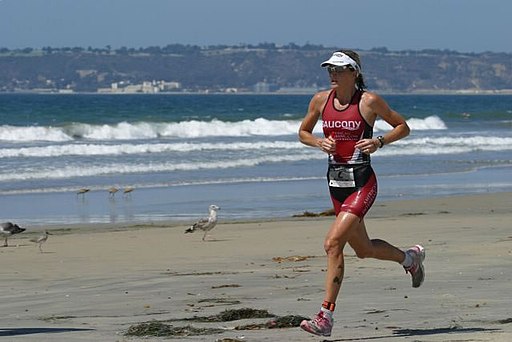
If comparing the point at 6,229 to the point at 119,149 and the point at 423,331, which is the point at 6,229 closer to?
the point at 423,331

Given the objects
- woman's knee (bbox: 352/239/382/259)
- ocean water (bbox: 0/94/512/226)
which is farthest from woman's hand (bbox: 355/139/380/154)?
ocean water (bbox: 0/94/512/226)

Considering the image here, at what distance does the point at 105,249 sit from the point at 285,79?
524ft

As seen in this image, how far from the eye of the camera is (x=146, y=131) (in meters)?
→ 54.2

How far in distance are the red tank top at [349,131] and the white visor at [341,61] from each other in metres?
0.19

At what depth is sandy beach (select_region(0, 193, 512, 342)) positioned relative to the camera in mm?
7430

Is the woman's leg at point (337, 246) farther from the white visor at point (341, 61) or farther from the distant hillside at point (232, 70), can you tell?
the distant hillside at point (232, 70)

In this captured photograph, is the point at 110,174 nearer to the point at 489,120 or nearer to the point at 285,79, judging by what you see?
the point at 489,120

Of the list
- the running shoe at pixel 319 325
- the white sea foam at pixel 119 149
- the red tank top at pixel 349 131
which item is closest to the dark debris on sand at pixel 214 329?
the running shoe at pixel 319 325

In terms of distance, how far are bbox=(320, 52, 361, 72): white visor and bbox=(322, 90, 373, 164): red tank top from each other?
7.5 inches

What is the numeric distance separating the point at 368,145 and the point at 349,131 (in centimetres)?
16

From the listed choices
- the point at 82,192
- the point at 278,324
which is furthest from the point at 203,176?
the point at 278,324

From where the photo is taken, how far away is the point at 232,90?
168 meters

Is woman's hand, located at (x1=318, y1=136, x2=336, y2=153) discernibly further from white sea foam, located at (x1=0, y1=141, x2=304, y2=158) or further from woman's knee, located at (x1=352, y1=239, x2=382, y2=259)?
white sea foam, located at (x1=0, y1=141, x2=304, y2=158)

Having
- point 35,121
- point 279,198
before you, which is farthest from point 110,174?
point 35,121
